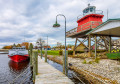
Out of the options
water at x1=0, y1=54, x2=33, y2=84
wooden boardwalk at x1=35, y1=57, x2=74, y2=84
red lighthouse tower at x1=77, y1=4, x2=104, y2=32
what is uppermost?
red lighthouse tower at x1=77, y1=4, x2=104, y2=32

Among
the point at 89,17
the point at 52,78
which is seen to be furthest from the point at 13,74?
the point at 89,17

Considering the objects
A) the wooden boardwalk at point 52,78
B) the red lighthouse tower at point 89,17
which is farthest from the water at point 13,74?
the red lighthouse tower at point 89,17

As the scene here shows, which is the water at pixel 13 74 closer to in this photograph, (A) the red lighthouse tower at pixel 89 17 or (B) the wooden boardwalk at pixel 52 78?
(B) the wooden boardwalk at pixel 52 78

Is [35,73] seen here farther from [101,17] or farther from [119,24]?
[101,17]

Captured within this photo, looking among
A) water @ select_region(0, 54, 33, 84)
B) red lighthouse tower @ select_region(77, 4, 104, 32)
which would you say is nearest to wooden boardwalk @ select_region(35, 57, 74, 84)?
water @ select_region(0, 54, 33, 84)

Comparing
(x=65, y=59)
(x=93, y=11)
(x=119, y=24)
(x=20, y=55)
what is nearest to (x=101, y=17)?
(x=93, y=11)

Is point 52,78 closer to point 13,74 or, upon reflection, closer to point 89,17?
point 13,74

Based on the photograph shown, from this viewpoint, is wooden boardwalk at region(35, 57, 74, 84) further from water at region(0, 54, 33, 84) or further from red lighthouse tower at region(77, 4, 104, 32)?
red lighthouse tower at region(77, 4, 104, 32)

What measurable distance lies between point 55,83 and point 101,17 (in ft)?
65.2

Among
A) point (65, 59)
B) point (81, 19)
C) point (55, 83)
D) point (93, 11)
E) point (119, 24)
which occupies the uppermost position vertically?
point (93, 11)

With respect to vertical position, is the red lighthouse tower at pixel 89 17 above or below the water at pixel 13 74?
above

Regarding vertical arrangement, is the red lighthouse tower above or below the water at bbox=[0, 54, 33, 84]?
above

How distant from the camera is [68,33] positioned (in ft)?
77.9

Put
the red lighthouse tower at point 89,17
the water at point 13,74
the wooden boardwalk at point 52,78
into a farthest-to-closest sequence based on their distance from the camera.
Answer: the red lighthouse tower at point 89,17, the water at point 13,74, the wooden boardwalk at point 52,78
